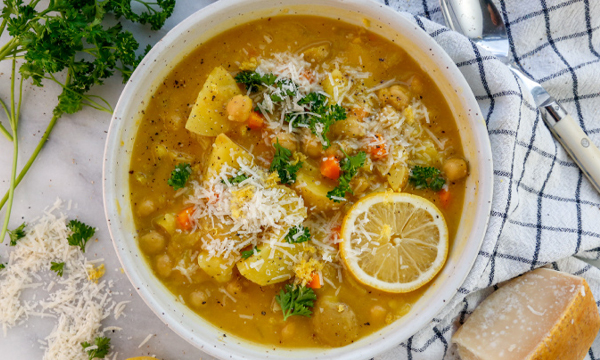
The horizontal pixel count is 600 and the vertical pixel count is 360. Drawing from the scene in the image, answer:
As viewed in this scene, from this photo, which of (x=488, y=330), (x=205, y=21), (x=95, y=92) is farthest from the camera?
(x=95, y=92)

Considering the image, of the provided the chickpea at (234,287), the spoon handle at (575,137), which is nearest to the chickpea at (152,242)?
the chickpea at (234,287)

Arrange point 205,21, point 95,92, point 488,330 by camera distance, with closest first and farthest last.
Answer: point 205,21 < point 488,330 < point 95,92

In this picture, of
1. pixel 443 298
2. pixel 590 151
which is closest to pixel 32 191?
pixel 443 298

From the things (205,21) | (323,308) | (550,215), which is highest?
(205,21)

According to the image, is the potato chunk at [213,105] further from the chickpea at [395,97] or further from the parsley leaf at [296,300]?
the parsley leaf at [296,300]

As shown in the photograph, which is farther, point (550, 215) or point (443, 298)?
point (550, 215)

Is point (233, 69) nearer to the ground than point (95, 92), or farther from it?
farther from it

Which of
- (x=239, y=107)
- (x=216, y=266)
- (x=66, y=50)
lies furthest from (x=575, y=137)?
(x=66, y=50)

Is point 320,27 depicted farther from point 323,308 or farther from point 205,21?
point 323,308
